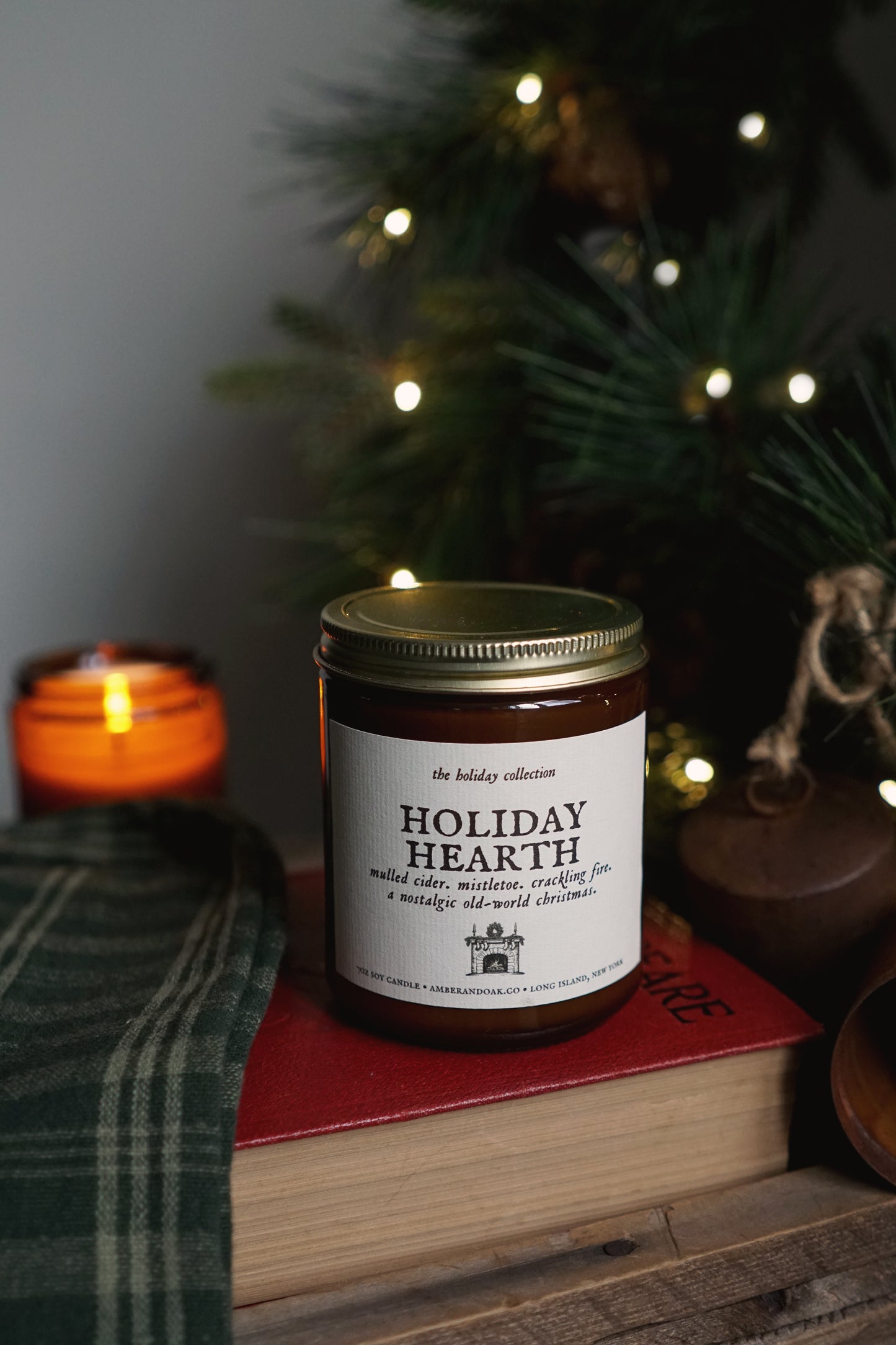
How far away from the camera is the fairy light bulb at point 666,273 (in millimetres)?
682

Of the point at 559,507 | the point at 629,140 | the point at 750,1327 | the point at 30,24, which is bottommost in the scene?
the point at 750,1327

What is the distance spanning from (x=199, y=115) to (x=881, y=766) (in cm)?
77

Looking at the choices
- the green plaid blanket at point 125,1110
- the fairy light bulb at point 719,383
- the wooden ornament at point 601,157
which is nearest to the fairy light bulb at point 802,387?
the fairy light bulb at point 719,383

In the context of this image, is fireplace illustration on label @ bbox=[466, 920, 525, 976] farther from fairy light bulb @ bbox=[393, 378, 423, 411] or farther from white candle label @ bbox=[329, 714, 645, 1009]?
fairy light bulb @ bbox=[393, 378, 423, 411]

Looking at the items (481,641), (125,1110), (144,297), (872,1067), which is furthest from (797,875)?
(144,297)

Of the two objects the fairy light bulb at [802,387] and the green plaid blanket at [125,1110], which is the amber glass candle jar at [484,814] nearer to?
the green plaid blanket at [125,1110]

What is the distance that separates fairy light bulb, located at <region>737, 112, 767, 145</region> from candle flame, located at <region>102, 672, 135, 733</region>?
1.75ft

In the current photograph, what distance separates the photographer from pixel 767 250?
2.52 ft

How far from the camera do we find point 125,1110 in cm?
39

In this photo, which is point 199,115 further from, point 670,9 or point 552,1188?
point 552,1188

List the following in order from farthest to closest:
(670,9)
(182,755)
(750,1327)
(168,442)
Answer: (168,442), (182,755), (670,9), (750,1327)

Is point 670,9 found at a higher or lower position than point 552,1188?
higher

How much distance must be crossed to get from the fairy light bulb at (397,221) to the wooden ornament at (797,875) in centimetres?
42

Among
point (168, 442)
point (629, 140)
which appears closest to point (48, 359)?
point (168, 442)
